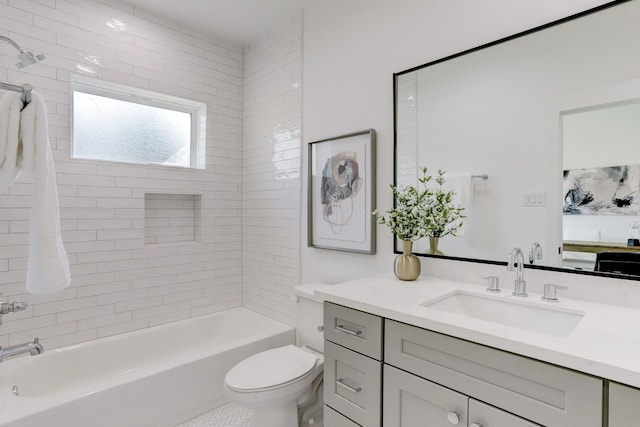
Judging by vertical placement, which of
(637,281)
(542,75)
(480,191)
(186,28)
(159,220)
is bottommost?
(637,281)

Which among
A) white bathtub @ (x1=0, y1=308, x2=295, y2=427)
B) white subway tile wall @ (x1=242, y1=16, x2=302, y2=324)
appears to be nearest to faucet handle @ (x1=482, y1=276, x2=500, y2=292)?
white subway tile wall @ (x1=242, y1=16, x2=302, y2=324)

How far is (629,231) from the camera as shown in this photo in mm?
1215

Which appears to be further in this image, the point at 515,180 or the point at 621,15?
the point at 515,180

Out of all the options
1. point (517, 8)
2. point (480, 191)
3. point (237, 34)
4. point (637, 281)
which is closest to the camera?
point (637, 281)

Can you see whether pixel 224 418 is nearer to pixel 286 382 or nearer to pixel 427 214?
pixel 286 382

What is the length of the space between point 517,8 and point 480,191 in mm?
799

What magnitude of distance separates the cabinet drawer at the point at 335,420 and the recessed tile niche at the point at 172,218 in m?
1.89

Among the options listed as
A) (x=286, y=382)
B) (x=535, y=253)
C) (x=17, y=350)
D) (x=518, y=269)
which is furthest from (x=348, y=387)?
(x=17, y=350)

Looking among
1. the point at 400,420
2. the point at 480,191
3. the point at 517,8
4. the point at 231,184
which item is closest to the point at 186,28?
the point at 231,184

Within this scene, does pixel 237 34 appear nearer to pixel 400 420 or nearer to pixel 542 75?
pixel 542 75

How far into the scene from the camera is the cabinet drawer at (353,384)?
1.29m

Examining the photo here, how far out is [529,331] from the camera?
980mm

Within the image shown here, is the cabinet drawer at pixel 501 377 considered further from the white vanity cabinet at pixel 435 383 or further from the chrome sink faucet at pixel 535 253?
the chrome sink faucet at pixel 535 253

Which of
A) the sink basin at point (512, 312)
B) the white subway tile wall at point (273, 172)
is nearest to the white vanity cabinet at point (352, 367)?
the sink basin at point (512, 312)
